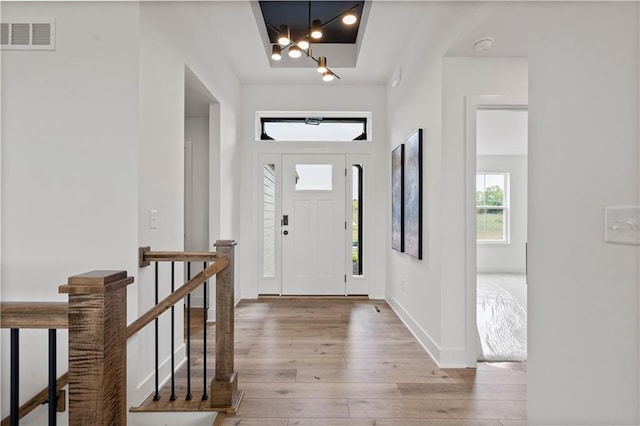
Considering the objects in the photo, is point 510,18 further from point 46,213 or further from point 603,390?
point 46,213

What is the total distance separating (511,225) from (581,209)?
22.1 feet

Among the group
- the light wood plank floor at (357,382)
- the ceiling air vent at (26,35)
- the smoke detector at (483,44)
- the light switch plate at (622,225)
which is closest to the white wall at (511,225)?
the light wood plank floor at (357,382)

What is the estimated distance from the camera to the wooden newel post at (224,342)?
202cm

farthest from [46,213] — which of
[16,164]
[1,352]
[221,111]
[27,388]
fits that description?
[221,111]

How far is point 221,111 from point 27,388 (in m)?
2.77

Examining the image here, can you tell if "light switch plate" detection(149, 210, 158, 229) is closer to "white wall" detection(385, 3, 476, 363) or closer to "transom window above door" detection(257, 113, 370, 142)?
"white wall" detection(385, 3, 476, 363)

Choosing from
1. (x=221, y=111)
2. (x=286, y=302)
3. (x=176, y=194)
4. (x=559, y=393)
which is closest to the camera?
(x=559, y=393)

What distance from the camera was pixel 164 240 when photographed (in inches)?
94.8

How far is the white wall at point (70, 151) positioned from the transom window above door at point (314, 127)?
9.28 feet

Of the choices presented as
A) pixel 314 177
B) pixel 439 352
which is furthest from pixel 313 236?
pixel 439 352

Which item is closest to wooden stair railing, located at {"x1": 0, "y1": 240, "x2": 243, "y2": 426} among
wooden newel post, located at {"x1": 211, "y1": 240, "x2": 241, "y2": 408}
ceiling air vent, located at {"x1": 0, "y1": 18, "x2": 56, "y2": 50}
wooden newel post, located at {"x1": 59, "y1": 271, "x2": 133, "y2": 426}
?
wooden newel post, located at {"x1": 59, "y1": 271, "x2": 133, "y2": 426}

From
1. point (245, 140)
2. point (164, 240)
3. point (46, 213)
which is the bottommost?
point (164, 240)

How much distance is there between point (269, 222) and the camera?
4.74 m

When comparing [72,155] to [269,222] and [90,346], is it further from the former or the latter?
[269,222]
